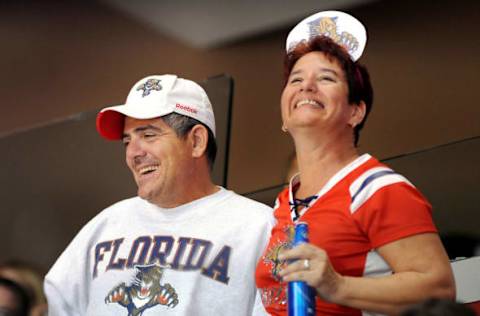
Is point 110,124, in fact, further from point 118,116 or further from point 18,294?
point 18,294

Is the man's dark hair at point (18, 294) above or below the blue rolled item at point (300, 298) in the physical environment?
above

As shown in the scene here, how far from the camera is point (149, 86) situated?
7.41 ft

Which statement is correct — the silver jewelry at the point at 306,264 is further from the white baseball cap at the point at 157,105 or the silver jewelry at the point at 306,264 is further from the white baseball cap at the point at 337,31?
the white baseball cap at the point at 157,105

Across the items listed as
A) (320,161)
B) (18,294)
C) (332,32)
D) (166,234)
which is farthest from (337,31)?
(18,294)

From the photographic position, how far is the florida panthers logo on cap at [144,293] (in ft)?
6.62

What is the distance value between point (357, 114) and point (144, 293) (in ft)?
1.94

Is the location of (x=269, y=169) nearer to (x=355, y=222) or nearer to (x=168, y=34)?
(x=168, y=34)

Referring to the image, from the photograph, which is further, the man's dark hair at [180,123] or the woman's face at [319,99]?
the man's dark hair at [180,123]

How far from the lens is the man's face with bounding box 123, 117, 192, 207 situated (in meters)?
2.14

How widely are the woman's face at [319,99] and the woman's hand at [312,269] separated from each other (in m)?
0.36

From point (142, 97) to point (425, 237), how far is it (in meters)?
0.84

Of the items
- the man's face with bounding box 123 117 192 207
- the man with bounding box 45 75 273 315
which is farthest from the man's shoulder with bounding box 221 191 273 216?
the man's face with bounding box 123 117 192 207

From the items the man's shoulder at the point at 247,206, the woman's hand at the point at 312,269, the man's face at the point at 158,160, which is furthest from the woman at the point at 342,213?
the man's face at the point at 158,160

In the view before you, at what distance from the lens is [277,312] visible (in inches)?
70.9
